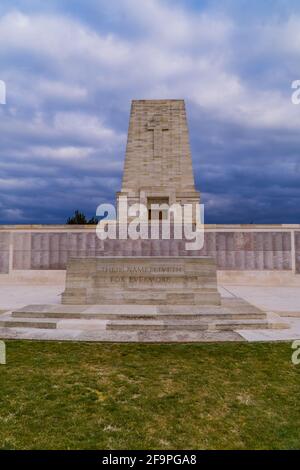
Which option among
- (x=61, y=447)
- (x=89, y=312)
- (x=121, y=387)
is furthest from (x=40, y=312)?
(x=61, y=447)

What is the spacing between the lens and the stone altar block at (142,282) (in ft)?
29.3

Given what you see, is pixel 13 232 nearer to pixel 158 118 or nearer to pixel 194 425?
pixel 158 118

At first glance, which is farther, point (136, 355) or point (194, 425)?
point (136, 355)

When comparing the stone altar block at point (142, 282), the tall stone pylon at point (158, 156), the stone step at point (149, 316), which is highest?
the tall stone pylon at point (158, 156)

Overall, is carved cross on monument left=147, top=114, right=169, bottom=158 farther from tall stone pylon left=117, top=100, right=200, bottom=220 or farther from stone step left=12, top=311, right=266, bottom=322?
stone step left=12, top=311, right=266, bottom=322

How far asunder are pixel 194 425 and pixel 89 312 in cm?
477

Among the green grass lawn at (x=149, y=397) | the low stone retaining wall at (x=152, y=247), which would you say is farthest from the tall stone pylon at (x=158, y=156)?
the green grass lawn at (x=149, y=397)

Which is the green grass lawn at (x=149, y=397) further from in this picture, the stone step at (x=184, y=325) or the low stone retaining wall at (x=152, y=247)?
the low stone retaining wall at (x=152, y=247)

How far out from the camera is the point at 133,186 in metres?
22.0

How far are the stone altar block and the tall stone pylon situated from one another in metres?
12.8

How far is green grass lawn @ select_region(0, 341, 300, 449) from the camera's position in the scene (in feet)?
10.2

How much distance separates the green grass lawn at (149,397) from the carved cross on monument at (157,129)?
18.3 metres

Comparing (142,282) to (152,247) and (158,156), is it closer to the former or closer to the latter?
(152,247)

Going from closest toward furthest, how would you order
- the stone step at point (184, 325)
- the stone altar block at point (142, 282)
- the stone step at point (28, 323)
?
the stone step at point (184, 325) → the stone step at point (28, 323) → the stone altar block at point (142, 282)
